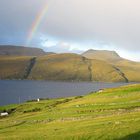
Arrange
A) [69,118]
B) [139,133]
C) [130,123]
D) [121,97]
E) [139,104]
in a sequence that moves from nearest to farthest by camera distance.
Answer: [139,133] → [130,123] → [69,118] → [139,104] → [121,97]

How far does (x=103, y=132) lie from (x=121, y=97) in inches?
1768

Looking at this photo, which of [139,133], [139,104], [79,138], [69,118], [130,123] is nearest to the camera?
[139,133]

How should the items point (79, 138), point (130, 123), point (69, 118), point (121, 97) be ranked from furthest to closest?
point (121, 97) < point (69, 118) < point (130, 123) < point (79, 138)

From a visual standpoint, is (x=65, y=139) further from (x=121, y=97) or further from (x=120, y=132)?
(x=121, y=97)

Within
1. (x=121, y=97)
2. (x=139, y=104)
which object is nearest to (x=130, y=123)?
(x=139, y=104)

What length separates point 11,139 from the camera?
40531 mm

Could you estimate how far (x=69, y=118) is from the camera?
56.8 meters

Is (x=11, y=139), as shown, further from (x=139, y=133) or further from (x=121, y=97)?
(x=121, y=97)

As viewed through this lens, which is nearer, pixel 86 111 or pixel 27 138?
pixel 27 138

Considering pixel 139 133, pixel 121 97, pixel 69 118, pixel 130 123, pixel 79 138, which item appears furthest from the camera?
pixel 121 97

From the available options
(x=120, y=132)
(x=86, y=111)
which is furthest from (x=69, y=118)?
(x=120, y=132)

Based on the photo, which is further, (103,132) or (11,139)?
(11,139)

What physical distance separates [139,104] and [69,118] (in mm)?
13586

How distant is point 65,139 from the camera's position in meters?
36.6
